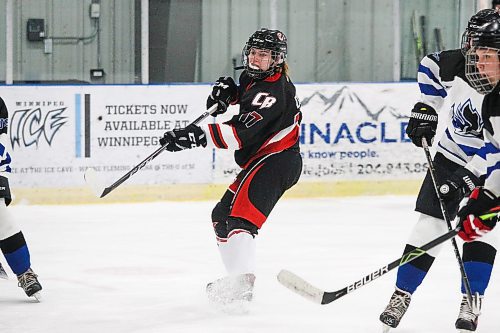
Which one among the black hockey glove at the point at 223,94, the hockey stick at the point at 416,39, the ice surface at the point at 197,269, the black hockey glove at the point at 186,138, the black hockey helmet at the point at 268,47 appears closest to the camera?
the ice surface at the point at 197,269

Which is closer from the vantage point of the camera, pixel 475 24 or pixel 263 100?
pixel 475 24

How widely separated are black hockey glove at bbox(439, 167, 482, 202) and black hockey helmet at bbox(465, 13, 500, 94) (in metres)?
0.28

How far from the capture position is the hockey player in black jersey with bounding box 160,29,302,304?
366 centimetres

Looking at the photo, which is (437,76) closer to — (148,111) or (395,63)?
(148,111)

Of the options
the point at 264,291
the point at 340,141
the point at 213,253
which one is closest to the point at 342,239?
the point at 213,253

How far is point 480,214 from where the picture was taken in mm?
2939

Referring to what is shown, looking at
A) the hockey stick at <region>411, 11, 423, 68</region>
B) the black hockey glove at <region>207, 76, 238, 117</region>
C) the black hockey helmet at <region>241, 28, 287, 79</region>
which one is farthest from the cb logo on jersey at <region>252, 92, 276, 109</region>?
the hockey stick at <region>411, 11, 423, 68</region>

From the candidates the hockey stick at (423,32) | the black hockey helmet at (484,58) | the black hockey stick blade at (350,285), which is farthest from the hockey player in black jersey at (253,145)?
the hockey stick at (423,32)

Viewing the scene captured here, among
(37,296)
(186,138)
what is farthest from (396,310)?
(37,296)

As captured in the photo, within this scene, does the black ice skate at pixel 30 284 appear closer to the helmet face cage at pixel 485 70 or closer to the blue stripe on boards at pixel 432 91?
the blue stripe on boards at pixel 432 91

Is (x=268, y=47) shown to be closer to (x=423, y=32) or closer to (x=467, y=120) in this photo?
(x=467, y=120)

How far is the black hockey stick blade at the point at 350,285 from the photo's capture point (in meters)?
3.05

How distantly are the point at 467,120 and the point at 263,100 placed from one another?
2.40ft

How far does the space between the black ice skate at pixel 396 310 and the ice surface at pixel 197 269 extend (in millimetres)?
116
